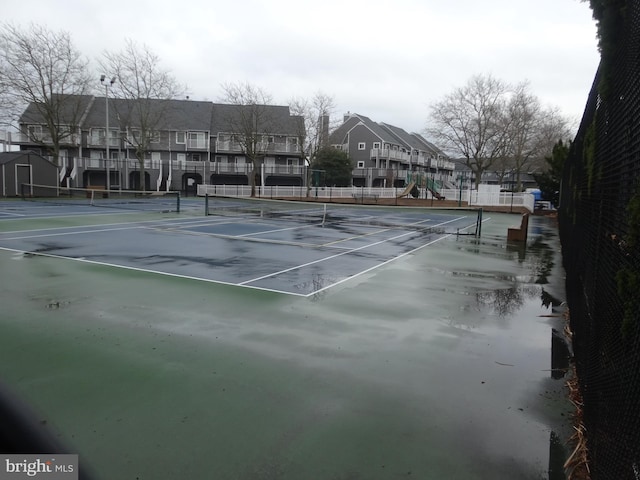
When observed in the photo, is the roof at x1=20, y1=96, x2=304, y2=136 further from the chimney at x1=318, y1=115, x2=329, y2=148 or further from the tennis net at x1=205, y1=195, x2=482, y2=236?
the tennis net at x1=205, y1=195, x2=482, y2=236

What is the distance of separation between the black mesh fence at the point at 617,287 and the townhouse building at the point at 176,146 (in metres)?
46.1

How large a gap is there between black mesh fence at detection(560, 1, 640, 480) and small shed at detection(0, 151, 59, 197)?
3748 cm

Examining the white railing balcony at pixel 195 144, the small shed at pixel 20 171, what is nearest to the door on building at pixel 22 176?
the small shed at pixel 20 171

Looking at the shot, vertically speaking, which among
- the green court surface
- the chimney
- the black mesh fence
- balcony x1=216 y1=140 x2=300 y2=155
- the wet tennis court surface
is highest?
the chimney

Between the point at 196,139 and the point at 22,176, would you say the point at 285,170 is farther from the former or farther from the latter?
the point at 22,176

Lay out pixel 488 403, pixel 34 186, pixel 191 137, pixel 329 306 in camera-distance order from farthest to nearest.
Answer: pixel 191 137
pixel 34 186
pixel 329 306
pixel 488 403

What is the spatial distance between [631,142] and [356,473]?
279cm

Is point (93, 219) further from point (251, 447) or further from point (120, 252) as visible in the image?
point (251, 447)

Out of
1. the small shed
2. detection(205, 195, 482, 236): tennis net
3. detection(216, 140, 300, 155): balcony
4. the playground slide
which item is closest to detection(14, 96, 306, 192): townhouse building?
detection(216, 140, 300, 155): balcony

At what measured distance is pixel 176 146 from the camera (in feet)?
199

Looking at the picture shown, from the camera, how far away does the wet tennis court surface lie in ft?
→ 31.7

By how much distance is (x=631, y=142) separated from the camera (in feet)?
10.3

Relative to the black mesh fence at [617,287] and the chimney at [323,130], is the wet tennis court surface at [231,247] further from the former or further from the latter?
the chimney at [323,130]

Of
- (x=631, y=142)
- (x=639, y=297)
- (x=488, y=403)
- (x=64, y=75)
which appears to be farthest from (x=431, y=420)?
(x=64, y=75)
